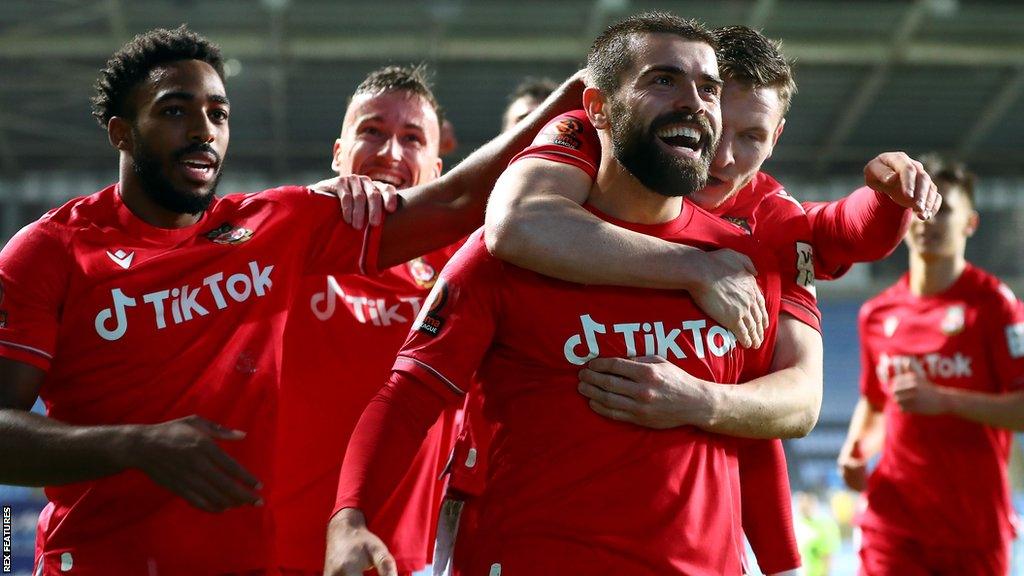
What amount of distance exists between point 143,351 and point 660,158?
4.42ft

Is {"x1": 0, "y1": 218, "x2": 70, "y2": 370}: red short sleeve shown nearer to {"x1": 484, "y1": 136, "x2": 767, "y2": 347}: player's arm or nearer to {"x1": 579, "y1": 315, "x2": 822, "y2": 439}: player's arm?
{"x1": 484, "y1": 136, "x2": 767, "y2": 347}: player's arm

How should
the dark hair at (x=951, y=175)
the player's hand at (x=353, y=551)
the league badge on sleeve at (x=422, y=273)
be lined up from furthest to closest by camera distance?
the dark hair at (x=951, y=175) < the league badge on sleeve at (x=422, y=273) < the player's hand at (x=353, y=551)

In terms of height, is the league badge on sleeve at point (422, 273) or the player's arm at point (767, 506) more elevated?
the league badge on sleeve at point (422, 273)

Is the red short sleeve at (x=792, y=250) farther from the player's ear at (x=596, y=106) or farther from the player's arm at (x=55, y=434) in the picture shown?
the player's arm at (x=55, y=434)

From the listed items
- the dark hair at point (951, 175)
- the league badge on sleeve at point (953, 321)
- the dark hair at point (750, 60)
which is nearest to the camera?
the dark hair at point (750, 60)

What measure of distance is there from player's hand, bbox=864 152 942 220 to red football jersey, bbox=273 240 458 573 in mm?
1494

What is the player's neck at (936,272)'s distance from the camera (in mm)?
5840

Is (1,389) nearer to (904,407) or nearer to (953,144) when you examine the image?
(904,407)

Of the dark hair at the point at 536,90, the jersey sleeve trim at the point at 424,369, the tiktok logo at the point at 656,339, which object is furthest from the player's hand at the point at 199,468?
the dark hair at the point at 536,90

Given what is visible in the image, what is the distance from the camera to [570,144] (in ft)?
9.41

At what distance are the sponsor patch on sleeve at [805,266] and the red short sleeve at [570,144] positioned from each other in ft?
1.93

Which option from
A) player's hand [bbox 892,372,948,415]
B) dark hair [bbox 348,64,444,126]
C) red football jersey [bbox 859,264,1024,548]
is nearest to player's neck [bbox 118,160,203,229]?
dark hair [bbox 348,64,444,126]

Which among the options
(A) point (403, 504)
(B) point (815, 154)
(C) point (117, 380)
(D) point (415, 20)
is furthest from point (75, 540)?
(B) point (815, 154)

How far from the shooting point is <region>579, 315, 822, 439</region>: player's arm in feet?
8.26
